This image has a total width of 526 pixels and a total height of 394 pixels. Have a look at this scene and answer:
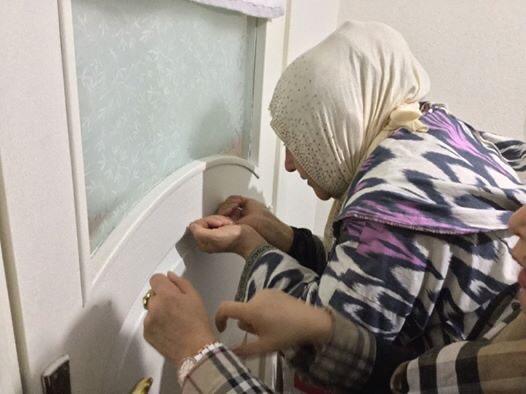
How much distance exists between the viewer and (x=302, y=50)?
42.0 inches

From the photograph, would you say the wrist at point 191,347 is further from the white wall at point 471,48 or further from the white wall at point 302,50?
the white wall at point 471,48

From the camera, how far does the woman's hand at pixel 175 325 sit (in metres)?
0.60

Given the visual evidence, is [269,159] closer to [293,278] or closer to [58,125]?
[293,278]

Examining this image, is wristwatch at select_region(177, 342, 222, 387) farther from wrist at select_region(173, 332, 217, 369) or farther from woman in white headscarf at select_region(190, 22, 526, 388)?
woman in white headscarf at select_region(190, 22, 526, 388)

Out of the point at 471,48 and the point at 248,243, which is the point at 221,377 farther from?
the point at 471,48

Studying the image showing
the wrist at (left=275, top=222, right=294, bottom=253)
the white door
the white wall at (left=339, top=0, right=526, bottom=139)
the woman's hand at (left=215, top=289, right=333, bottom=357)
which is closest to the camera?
the white door

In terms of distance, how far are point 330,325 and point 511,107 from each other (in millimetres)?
1015

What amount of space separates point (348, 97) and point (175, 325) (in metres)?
0.38

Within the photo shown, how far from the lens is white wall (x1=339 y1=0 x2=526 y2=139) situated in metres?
1.25

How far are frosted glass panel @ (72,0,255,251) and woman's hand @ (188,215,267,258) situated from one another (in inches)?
4.0

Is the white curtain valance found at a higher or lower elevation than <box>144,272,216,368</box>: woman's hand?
higher

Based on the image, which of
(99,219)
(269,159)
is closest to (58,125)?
(99,219)

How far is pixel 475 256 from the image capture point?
0.61 meters

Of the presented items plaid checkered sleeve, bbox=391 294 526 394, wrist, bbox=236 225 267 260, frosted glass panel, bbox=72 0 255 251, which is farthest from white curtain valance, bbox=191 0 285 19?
plaid checkered sleeve, bbox=391 294 526 394
